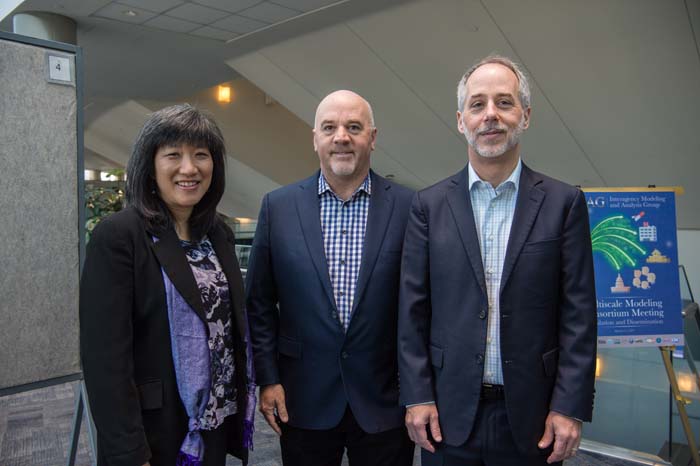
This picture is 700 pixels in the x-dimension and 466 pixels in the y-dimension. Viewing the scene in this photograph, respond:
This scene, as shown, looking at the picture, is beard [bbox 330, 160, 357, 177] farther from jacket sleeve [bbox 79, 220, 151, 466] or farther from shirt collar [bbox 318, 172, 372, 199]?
jacket sleeve [bbox 79, 220, 151, 466]

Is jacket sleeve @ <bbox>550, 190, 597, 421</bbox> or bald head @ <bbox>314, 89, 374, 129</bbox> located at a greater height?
bald head @ <bbox>314, 89, 374, 129</bbox>

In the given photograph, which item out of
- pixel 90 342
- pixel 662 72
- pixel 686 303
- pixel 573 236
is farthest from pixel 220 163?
pixel 662 72

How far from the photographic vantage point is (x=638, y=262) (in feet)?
11.4

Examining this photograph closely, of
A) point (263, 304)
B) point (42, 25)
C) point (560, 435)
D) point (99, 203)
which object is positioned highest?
point (42, 25)

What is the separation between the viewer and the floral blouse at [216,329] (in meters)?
1.58

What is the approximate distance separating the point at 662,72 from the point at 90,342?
5.96 meters

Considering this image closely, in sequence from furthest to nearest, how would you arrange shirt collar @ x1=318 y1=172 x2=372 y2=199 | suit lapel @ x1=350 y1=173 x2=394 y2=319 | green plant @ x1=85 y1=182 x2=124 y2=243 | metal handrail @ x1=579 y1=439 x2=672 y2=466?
green plant @ x1=85 y1=182 x2=124 y2=243 < metal handrail @ x1=579 y1=439 x2=672 y2=466 < shirt collar @ x1=318 y1=172 x2=372 y2=199 < suit lapel @ x1=350 y1=173 x2=394 y2=319

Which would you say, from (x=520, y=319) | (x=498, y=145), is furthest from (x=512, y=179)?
(x=520, y=319)

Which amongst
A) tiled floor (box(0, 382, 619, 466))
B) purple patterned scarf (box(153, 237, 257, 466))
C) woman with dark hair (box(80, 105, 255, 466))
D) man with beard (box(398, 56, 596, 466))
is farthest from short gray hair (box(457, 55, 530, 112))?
tiled floor (box(0, 382, 619, 466))

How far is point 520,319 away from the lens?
1.57 meters

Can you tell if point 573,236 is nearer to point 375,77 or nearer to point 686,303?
point 686,303

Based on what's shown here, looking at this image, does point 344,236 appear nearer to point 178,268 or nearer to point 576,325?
point 178,268

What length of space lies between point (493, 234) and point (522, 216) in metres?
0.10

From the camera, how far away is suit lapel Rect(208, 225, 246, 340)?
5.52ft
